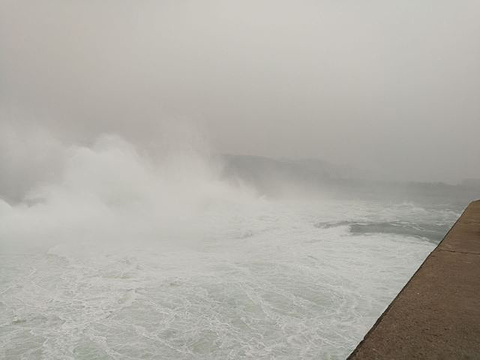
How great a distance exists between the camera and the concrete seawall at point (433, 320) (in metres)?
2.20

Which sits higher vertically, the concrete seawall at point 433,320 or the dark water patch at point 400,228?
the dark water patch at point 400,228

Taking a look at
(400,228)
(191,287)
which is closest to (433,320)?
(191,287)

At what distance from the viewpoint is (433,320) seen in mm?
2639

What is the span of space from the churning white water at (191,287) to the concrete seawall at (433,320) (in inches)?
74.0

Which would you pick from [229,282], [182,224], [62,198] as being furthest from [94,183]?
[229,282]

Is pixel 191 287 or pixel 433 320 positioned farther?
pixel 191 287

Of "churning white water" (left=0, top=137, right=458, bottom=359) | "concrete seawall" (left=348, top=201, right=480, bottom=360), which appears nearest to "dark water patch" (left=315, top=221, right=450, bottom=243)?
"churning white water" (left=0, top=137, right=458, bottom=359)

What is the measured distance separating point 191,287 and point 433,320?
5662 mm

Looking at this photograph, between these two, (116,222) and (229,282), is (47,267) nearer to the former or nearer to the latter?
(229,282)

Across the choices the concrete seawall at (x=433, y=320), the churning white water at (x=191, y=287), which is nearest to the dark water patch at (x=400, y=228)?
the churning white water at (x=191, y=287)

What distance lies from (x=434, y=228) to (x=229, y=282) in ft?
49.6

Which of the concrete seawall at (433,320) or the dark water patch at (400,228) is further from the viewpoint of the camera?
the dark water patch at (400,228)

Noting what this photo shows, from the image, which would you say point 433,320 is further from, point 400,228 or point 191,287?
point 400,228

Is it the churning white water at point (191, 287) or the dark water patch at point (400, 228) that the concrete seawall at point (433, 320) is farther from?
the dark water patch at point (400, 228)
